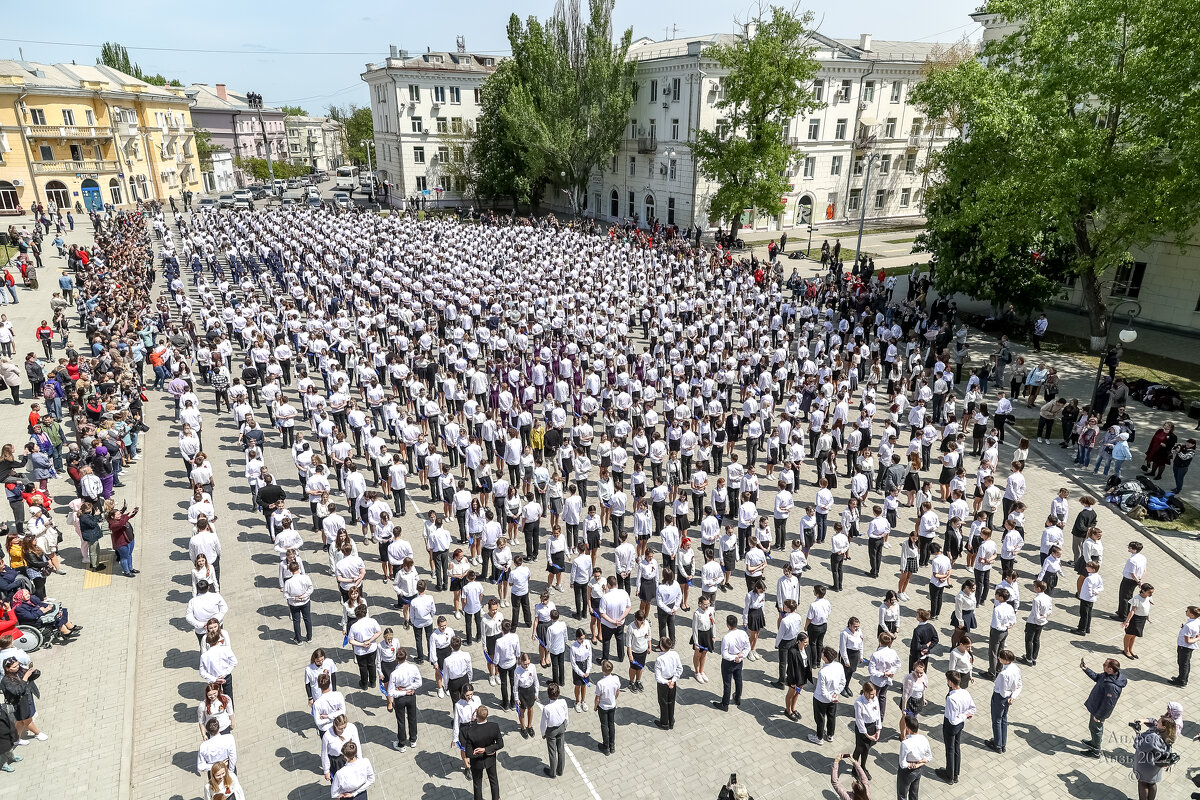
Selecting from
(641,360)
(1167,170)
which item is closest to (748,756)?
(641,360)

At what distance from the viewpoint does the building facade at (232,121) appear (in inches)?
3868

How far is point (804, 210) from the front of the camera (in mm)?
52094

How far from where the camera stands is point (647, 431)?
16.6 m

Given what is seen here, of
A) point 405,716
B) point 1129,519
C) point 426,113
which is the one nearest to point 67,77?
point 426,113

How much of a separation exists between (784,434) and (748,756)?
8.09 meters

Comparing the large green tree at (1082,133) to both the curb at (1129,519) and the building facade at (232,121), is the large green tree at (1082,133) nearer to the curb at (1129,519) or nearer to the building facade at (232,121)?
the curb at (1129,519)

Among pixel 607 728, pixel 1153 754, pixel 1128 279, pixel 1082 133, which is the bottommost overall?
pixel 607 728

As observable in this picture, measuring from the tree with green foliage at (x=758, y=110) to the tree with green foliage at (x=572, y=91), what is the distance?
7335 mm

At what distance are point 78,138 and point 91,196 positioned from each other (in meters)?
4.43

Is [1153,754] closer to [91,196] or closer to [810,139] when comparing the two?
[810,139]

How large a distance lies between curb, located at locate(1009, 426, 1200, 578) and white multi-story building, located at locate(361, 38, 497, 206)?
171 ft

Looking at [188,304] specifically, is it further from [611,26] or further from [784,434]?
[611,26]

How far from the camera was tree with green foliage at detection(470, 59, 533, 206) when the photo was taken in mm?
53375

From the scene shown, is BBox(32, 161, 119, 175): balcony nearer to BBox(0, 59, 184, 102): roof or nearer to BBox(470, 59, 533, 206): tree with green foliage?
BBox(0, 59, 184, 102): roof
